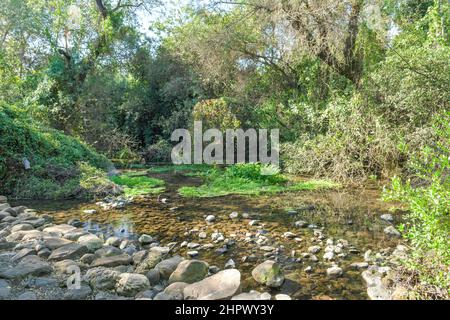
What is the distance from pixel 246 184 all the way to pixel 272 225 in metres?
3.03

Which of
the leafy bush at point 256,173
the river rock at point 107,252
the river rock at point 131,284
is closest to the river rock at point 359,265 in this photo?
Answer: the river rock at point 131,284

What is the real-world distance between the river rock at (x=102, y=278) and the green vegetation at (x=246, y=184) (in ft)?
13.5

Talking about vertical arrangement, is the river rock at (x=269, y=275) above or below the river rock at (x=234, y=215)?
below

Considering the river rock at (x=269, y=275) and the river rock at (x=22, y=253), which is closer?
the river rock at (x=269, y=275)

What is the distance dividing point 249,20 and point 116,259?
9.85m

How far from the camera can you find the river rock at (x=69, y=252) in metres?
3.67

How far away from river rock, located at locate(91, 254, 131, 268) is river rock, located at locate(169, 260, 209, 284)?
2.17 ft

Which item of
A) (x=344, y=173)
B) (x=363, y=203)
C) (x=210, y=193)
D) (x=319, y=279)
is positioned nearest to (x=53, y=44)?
(x=210, y=193)

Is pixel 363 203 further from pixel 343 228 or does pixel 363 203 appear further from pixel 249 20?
pixel 249 20

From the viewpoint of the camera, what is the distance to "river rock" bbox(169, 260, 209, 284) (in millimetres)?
3243

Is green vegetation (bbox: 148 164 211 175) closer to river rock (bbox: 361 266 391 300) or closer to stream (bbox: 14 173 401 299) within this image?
stream (bbox: 14 173 401 299)

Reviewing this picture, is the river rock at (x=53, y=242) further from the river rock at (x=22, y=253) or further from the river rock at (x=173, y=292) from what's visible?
the river rock at (x=173, y=292)

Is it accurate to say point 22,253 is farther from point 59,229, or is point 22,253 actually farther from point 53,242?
point 59,229

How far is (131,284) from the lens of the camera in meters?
3.02
